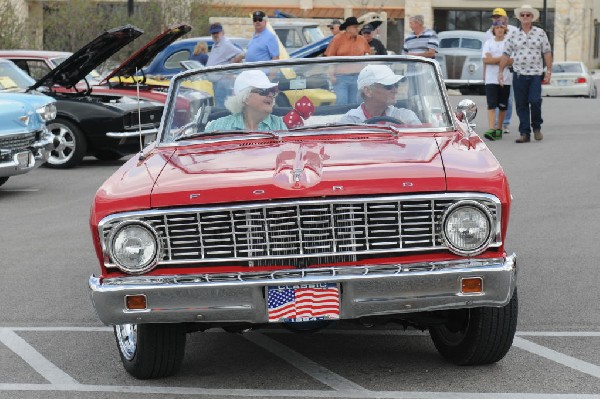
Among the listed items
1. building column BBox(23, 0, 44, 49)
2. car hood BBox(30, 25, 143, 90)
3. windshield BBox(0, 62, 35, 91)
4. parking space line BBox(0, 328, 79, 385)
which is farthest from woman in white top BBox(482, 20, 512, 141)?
building column BBox(23, 0, 44, 49)

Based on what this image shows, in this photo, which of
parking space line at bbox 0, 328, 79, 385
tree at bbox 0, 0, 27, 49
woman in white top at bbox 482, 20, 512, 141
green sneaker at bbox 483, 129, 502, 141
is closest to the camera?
parking space line at bbox 0, 328, 79, 385

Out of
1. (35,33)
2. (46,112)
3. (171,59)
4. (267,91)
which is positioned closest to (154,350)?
(267,91)

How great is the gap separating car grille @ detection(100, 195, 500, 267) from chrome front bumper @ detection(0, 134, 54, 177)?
814cm

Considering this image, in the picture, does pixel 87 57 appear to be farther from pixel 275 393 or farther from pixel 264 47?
pixel 275 393

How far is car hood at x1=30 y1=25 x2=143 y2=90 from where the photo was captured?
16.2m

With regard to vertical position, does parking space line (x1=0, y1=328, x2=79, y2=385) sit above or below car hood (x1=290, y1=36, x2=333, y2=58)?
below

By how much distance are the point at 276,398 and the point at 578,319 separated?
2311 millimetres

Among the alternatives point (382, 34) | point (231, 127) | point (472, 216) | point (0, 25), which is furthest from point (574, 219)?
point (382, 34)

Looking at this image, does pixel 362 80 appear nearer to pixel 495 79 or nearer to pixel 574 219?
pixel 574 219

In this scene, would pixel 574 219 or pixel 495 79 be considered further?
pixel 495 79

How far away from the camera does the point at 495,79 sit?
18.5 meters

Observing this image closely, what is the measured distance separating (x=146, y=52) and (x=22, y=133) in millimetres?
4042

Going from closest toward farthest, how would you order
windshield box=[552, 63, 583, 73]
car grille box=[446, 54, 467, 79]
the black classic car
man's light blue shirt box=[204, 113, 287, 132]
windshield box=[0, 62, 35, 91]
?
man's light blue shirt box=[204, 113, 287, 132], windshield box=[0, 62, 35, 91], the black classic car, windshield box=[552, 63, 583, 73], car grille box=[446, 54, 467, 79]

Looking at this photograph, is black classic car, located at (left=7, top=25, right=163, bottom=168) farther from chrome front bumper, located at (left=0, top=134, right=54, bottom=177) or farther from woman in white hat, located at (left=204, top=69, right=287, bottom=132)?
woman in white hat, located at (left=204, top=69, right=287, bottom=132)
